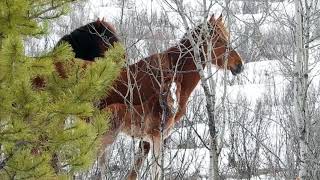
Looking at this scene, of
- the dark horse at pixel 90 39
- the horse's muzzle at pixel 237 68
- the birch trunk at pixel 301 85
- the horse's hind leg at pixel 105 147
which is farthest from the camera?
the horse's muzzle at pixel 237 68

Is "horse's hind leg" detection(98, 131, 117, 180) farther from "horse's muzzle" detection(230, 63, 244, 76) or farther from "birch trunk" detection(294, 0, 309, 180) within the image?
"birch trunk" detection(294, 0, 309, 180)

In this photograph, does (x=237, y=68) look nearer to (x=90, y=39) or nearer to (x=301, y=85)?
(x=90, y=39)

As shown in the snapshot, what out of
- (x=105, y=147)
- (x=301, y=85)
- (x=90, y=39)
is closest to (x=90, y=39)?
(x=90, y=39)

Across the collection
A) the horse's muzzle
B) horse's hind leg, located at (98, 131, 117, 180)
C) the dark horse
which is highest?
the dark horse

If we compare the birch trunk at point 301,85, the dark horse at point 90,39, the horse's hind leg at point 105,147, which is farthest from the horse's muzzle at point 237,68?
the birch trunk at point 301,85

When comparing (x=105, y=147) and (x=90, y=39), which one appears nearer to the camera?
(x=105, y=147)

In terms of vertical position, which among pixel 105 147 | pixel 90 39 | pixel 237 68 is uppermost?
pixel 90 39

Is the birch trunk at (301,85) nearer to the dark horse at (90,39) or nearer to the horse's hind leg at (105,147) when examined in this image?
the horse's hind leg at (105,147)

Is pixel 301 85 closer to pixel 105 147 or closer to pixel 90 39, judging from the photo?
pixel 105 147

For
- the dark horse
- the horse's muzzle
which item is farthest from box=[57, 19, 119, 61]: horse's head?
the horse's muzzle

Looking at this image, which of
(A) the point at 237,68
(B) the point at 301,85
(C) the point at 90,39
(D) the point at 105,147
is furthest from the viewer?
(A) the point at 237,68

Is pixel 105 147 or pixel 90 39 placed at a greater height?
pixel 90 39

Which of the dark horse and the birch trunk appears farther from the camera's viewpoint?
the dark horse

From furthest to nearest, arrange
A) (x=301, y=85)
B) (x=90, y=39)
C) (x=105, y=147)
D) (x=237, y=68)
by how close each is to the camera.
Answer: (x=237, y=68), (x=90, y=39), (x=105, y=147), (x=301, y=85)
